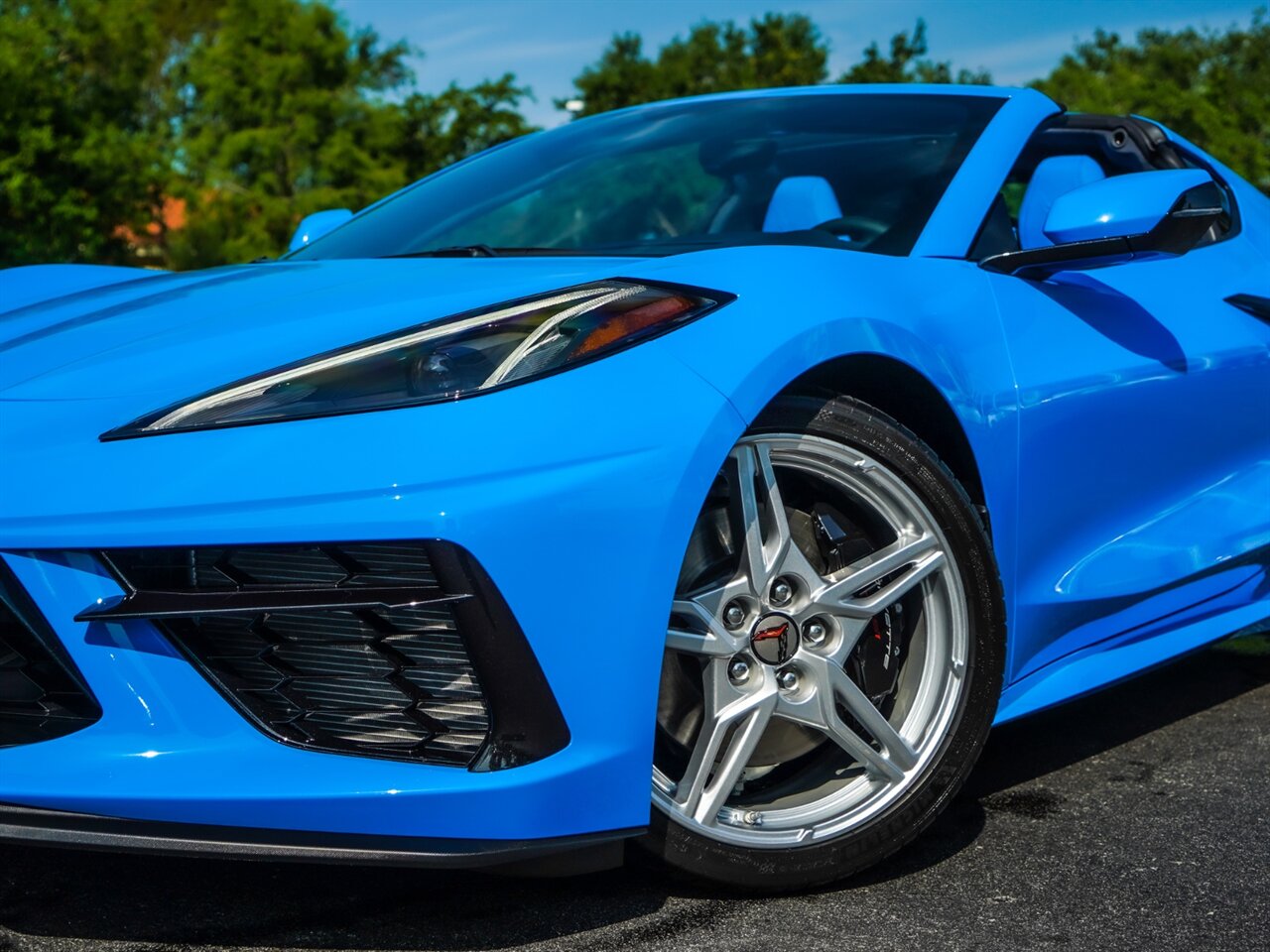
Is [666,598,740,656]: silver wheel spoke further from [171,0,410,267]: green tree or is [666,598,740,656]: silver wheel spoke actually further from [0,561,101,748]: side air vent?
[171,0,410,267]: green tree

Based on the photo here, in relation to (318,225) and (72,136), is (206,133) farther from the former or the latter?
(318,225)

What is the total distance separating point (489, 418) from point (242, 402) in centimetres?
33

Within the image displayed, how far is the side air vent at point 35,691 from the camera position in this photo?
185cm

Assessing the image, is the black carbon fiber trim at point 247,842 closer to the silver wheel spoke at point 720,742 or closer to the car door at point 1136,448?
the silver wheel spoke at point 720,742

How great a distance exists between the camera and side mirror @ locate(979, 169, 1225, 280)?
2639 millimetres

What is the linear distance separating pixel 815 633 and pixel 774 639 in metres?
0.08

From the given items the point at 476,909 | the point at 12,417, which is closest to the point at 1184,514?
the point at 476,909

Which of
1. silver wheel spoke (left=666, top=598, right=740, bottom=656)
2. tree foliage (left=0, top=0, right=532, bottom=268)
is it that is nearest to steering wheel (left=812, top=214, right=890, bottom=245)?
silver wheel spoke (left=666, top=598, right=740, bottom=656)

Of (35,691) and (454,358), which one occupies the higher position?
(454,358)

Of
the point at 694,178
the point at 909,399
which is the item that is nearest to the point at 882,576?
the point at 909,399

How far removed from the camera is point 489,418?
186 cm

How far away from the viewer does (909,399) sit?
2424 mm

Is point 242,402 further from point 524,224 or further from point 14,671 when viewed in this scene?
point 524,224

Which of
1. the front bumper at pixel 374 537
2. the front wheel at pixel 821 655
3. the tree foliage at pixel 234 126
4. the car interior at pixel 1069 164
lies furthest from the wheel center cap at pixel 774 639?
the tree foliage at pixel 234 126
